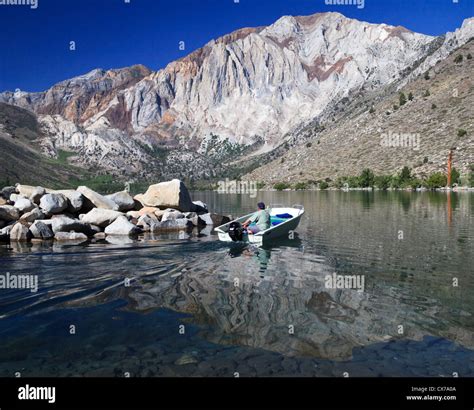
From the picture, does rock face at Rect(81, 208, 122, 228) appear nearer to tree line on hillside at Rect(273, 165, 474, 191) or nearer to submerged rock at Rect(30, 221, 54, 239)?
submerged rock at Rect(30, 221, 54, 239)

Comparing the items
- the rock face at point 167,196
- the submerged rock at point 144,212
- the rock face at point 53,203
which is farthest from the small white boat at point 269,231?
A: the rock face at point 53,203

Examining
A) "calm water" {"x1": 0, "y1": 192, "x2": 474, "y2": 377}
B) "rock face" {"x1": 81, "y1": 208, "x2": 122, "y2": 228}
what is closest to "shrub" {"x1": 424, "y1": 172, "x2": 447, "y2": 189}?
"calm water" {"x1": 0, "y1": 192, "x2": 474, "y2": 377}

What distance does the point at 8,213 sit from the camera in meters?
32.4

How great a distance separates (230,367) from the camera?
948 centimetres

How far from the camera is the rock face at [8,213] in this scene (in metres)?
32.2

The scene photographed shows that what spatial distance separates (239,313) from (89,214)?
81.6ft

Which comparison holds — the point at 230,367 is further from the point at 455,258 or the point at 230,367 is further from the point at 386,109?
the point at 386,109

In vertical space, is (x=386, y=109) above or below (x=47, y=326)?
above

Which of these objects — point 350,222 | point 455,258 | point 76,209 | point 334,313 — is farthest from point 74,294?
point 350,222

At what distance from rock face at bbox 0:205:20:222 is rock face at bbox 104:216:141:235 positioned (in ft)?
23.6

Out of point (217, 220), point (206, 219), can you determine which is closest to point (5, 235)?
point (206, 219)

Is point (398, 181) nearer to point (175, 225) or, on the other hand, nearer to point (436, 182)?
point (436, 182)
